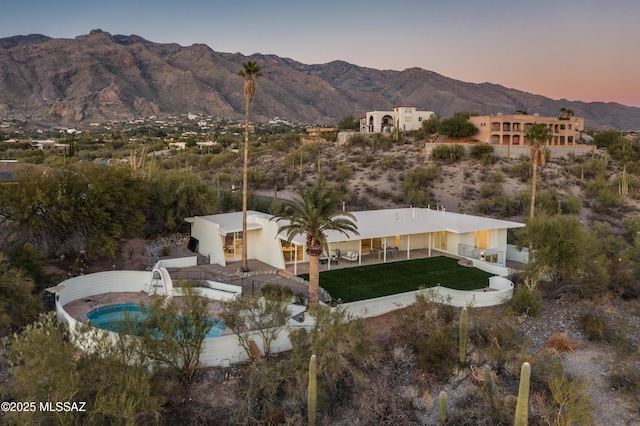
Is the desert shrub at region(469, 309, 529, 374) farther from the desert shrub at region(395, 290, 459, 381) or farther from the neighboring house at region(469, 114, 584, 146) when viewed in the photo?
the neighboring house at region(469, 114, 584, 146)

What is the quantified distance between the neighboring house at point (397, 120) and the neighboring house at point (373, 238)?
45.1 m

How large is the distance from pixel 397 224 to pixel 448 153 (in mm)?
33528

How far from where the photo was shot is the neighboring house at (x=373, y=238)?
25.0 meters

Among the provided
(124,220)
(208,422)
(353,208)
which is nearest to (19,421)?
(208,422)

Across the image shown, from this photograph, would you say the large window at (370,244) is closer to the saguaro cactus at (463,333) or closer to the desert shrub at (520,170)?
the saguaro cactus at (463,333)

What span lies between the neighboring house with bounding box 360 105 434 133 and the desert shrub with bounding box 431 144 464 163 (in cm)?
1402

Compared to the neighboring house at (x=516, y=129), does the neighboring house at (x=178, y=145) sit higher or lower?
lower

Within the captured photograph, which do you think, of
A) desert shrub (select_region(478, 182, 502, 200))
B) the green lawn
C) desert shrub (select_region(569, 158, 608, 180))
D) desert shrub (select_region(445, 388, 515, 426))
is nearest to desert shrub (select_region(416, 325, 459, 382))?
desert shrub (select_region(445, 388, 515, 426))

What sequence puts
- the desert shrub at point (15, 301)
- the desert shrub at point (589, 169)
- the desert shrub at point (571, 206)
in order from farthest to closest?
the desert shrub at point (589, 169), the desert shrub at point (571, 206), the desert shrub at point (15, 301)

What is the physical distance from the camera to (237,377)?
1536 centimetres

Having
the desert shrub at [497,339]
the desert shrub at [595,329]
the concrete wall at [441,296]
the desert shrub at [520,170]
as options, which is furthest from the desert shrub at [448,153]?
the desert shrub at [497,339]

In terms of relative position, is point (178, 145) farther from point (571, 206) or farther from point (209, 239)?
point (571, 206)

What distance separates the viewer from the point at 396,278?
74.8ft

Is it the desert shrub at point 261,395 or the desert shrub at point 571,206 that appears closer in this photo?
the desert shrub at point 261,395
